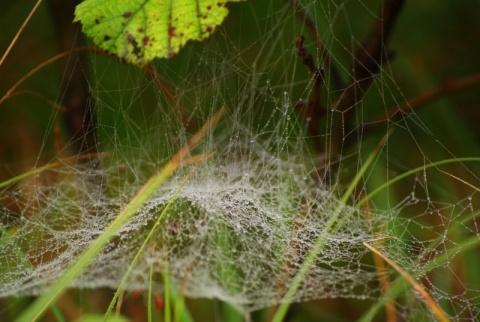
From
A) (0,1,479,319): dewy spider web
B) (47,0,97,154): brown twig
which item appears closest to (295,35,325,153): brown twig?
(0,1,479,319): dewy spider web

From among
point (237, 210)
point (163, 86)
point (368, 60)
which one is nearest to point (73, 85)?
point (163, 86)

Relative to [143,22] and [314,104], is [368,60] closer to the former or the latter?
[314,104]

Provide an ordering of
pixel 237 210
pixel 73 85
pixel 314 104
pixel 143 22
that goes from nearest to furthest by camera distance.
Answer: pixel 143 22, pixel 314 104, pixel 237 210, pixel 73 85

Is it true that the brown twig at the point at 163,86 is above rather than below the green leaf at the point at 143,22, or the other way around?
below

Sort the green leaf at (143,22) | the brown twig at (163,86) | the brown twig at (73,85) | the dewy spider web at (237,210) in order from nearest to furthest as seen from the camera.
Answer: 1. the green leaf at (143,22)
2. the brown twig at (163,86)
3. the dewy spider web at (237,210)
4. the brown twig at (73,85)

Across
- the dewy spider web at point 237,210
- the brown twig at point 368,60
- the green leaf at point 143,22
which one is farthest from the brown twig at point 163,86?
the brown twig at point 368,60

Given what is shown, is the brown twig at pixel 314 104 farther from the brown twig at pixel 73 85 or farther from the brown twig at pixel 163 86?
the brown twig at pixel 73 85

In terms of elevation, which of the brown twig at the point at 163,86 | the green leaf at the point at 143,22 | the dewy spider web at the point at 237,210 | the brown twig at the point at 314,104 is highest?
the green leaf at the point at 143,22
